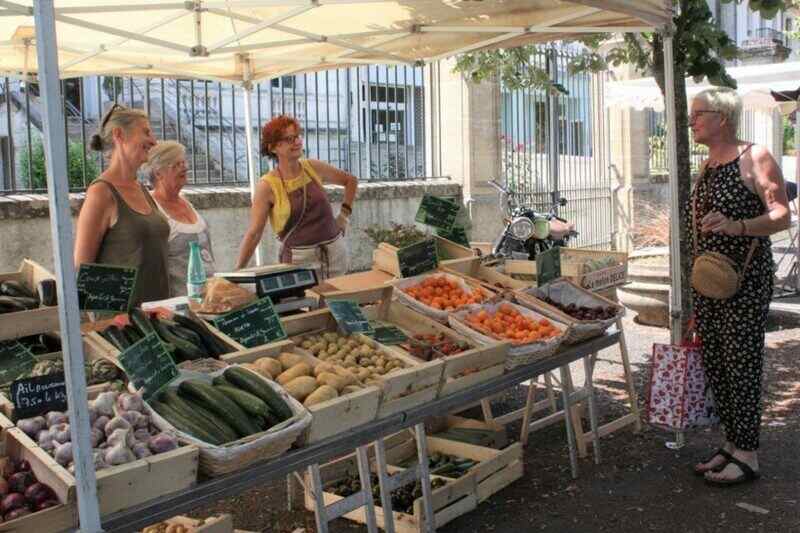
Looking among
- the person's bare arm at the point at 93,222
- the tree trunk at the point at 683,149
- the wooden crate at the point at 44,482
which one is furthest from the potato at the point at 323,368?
the tree trunk at the point at 683,149

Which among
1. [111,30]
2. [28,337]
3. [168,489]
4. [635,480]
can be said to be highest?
[111,30]

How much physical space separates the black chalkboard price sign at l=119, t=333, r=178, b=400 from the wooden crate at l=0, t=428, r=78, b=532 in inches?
14.1

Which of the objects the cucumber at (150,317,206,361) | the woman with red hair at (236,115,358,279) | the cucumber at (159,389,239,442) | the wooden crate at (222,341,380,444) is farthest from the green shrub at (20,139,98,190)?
the cucumber at (159,389,239,442)

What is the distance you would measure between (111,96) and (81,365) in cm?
656

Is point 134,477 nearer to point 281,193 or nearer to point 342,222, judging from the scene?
point 281,193

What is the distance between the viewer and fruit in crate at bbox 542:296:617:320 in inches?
184

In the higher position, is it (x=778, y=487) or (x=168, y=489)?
(x=168, y=489)

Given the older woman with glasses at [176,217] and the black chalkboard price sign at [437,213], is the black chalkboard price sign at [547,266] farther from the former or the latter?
the older woman with glasses at [176,217]

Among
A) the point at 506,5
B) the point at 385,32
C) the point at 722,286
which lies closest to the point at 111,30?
the point at 385,32

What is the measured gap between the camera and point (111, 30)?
4676 mm

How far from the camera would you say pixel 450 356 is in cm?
360

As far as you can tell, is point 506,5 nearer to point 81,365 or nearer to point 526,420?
point 526,420

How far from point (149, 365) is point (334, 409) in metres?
0.62

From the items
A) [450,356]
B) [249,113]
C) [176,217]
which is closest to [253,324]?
[450,356]
